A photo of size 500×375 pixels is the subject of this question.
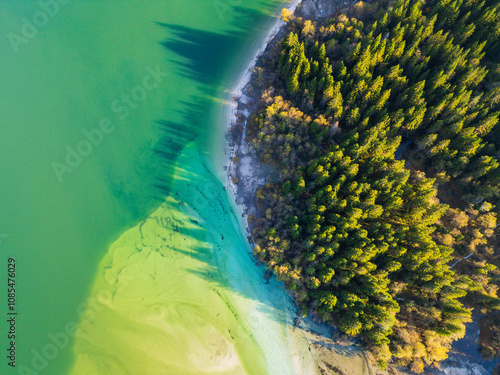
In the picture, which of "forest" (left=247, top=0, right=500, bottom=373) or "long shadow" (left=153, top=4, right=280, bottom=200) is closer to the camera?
"forest" (left=247, top=0, right=500, bottom=373)

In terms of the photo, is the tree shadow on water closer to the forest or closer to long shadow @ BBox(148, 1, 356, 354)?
long shadow @ BBox(148, 1, 356, 354)

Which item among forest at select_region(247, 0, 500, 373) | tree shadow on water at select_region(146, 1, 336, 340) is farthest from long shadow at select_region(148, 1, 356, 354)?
forest at select_region(247, 0, 500, 373)

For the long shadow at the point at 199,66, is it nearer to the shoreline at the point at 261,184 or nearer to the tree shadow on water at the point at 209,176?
the tree shadow on water at the point at 209,176

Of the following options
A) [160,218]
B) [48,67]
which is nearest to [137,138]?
[160,218]

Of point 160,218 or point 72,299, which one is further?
point 160,218

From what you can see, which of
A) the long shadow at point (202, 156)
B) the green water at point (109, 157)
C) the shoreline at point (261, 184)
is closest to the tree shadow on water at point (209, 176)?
the long shadow at point (202, 156)

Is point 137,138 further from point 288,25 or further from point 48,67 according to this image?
point 288,25
